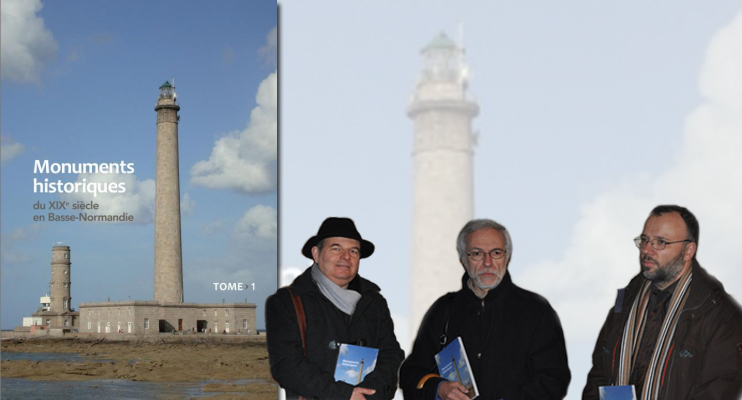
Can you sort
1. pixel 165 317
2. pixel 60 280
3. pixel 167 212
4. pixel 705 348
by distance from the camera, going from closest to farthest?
pixel 705 348 < pixel 60 280 < pixel 167 212 < pixel 165 317

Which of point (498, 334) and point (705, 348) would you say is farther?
point (498, 334)

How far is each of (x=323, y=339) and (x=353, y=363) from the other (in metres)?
0.11

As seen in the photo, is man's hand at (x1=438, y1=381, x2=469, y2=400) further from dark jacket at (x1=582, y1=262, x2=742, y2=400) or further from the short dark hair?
the short dark hair

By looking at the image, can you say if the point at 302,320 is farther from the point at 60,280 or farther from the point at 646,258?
the point at 60,280

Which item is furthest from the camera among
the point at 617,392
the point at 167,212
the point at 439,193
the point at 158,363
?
the point at 439,193

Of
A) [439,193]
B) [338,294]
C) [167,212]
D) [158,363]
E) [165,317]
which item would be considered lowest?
[158,363]

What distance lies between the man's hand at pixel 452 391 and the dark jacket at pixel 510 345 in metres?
0.04

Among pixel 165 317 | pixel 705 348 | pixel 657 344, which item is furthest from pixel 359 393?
pixel 165 317

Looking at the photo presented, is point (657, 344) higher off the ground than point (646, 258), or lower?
lower

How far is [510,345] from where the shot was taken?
100 inches

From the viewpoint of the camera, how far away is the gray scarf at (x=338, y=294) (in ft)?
8.64

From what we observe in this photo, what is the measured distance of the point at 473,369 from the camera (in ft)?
8.47

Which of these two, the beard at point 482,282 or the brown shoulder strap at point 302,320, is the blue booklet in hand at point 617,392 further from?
the brown shoulder strap at point 302,320

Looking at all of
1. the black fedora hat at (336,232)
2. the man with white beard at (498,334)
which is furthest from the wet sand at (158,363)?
the man with white beard at (498,334)
